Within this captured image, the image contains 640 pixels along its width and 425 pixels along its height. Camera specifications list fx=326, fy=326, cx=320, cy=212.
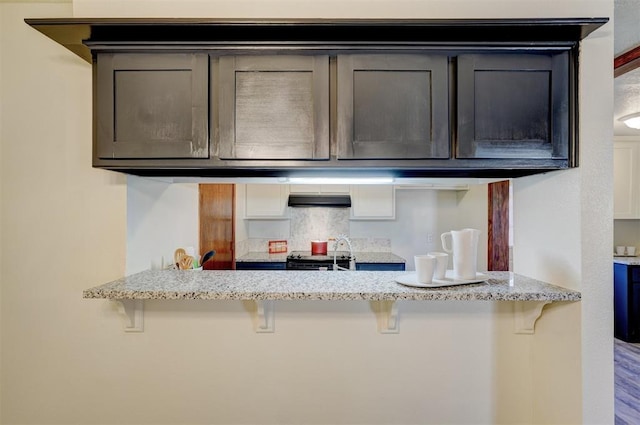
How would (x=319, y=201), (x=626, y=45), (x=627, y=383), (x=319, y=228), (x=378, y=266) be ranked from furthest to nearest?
(x=319, y=228) → (x=319, y=201) → (x=378, y=266) → (x=627, y=383) → (x=626, y=45)

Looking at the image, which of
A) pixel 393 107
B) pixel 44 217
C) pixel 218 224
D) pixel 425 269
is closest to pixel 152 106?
pixel 44 217

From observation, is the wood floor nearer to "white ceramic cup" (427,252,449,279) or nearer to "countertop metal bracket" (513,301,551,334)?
"countertop metal bracket" (513,301,551,334)

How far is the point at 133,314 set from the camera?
4.98ft

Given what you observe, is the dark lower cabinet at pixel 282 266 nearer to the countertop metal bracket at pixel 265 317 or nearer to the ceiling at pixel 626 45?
the countertop metal bracket at pixel 265 317

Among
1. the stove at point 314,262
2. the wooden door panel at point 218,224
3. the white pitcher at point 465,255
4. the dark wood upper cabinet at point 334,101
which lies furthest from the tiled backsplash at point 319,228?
the dark wood upper cabinet at point 334,101

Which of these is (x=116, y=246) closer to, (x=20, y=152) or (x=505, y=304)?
(x=20, y=152)

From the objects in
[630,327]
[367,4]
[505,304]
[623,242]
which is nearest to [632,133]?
[623,242]

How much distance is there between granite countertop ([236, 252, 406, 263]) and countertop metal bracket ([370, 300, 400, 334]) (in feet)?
6.92

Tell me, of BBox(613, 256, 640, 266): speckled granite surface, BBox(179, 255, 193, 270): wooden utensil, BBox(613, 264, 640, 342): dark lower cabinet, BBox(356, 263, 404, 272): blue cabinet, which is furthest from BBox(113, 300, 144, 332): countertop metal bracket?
BBox(613, 256, 640, 266): speckled granite surface

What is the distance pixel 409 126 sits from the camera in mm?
1251

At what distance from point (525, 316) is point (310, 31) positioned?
5.10 feet

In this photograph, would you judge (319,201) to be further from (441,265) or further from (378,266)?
(441,265)

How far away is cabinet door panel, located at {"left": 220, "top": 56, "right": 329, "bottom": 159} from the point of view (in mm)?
1258

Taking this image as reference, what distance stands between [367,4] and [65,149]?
1.51 metres
